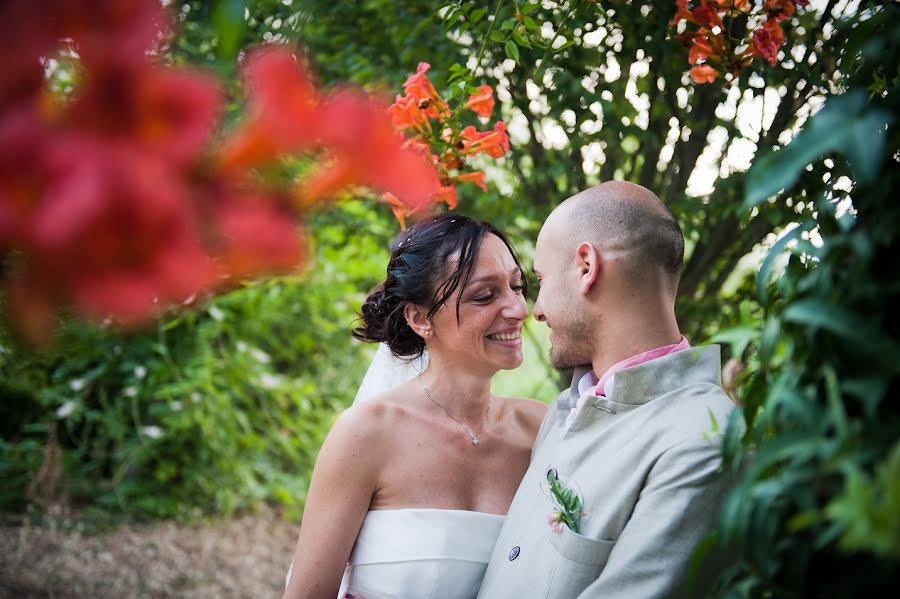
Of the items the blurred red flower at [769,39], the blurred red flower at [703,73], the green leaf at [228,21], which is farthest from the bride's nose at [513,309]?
the green leaf at [228,21]

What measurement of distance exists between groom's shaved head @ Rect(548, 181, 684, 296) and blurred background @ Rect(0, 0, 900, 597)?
281mm

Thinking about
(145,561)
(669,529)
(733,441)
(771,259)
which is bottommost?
(145,561)

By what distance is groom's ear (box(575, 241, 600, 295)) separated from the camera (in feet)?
6.09

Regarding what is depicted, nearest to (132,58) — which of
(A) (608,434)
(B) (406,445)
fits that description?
(A) (608,434)

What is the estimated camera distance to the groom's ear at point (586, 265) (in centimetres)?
186

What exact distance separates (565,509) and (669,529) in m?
0.25

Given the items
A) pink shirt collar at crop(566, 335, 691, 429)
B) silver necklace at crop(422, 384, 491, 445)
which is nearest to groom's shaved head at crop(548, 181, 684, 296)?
pink shirt collar at crop(566, 335, 691, 429)

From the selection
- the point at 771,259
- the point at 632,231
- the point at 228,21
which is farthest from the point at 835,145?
the point at 632,231

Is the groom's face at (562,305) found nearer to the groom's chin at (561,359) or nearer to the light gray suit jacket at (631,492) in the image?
the groom's chin at (561,359)

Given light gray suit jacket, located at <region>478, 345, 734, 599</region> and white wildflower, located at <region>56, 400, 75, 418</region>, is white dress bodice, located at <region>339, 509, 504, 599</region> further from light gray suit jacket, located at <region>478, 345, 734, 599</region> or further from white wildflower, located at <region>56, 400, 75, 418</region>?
white wildflower, located at <region>56, 400, 75, 418</region>

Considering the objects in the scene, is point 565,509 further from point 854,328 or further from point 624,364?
point 854,328

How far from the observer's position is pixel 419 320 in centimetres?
238

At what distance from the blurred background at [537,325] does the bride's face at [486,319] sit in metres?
0.52

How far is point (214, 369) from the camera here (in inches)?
195
